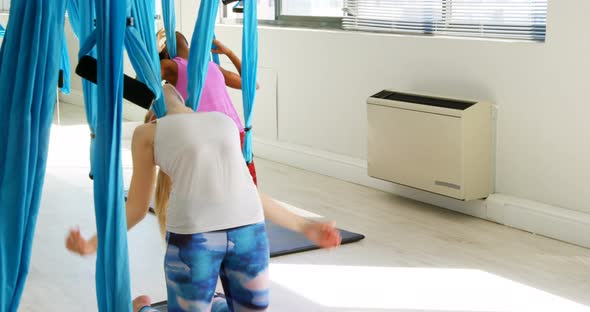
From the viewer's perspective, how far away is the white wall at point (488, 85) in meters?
4.61

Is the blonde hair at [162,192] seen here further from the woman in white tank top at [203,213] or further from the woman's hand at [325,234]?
the woman's hand at [325,234]

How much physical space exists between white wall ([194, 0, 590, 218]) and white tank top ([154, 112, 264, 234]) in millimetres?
2758

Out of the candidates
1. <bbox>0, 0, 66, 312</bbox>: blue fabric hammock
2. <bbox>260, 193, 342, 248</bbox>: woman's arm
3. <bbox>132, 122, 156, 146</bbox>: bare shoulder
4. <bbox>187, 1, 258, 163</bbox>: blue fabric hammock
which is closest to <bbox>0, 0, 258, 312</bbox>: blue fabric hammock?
<bbox>0, 0, 66, 312</bbox>: blue fabric hammock

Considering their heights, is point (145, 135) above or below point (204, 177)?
above

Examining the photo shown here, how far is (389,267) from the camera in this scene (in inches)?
166

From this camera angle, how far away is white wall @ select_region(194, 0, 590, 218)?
4.61 meters

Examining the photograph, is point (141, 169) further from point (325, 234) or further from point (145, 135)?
point (325, 234)

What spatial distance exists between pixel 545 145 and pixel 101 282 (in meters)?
3.24

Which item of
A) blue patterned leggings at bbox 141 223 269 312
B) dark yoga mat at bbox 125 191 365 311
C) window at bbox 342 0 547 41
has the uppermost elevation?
window at bbox 342 0 547 41

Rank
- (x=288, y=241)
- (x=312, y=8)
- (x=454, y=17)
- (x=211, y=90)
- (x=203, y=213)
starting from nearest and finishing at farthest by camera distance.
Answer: (x=203, y=213), (x=211, y=90), (x=288, y=241), (x=454, y=17), (x=312, y=8)

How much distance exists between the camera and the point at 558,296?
380cm

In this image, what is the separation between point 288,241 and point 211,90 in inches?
41.8

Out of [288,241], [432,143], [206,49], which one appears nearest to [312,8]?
[432,143]

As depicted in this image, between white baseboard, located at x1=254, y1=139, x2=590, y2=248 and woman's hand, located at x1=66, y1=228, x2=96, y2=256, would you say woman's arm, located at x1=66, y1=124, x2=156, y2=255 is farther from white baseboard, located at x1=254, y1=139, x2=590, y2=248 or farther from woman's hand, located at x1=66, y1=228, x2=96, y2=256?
white baseboard, located at x1=254, y1=139, x2=590, y2=248
